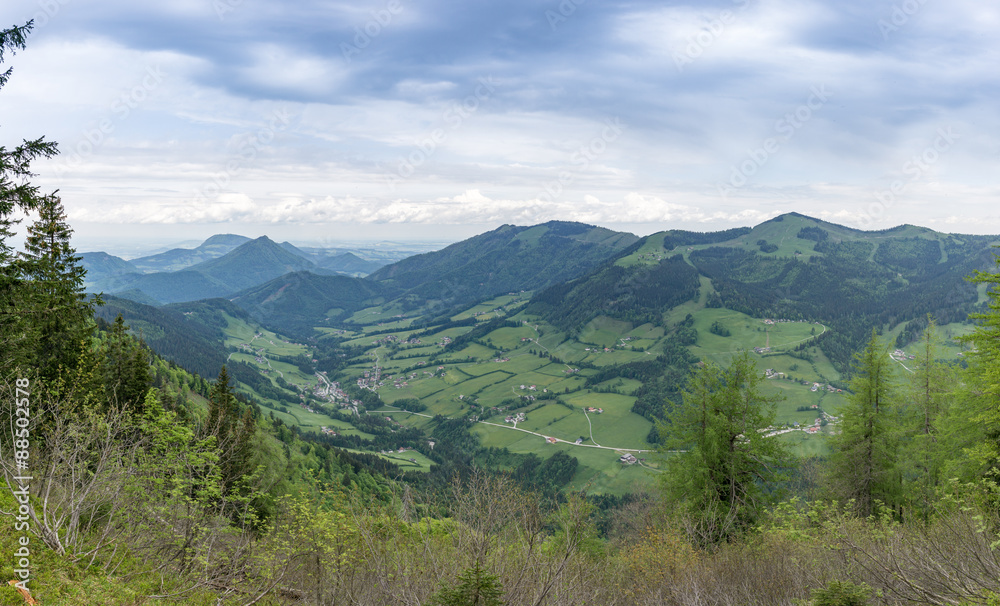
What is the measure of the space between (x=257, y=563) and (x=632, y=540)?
26.7 m

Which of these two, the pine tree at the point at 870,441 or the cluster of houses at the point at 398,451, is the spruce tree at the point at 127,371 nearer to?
the pine tree at the point at 870,441

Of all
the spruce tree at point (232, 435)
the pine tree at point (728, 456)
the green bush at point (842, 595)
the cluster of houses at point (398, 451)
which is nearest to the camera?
the green bush at point (842, 595)

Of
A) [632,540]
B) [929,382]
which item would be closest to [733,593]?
[632,540]

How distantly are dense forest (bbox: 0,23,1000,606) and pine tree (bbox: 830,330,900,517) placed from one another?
0.12 metres

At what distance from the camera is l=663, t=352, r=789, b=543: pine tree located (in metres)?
26.3

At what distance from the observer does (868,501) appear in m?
28.3

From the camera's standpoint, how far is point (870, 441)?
1094 inches

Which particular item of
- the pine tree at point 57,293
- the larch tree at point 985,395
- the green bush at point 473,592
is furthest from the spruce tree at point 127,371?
the larch tree at point 985,395

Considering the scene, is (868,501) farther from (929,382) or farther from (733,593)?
(733,593)

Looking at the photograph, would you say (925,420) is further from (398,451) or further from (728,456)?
(398,451)

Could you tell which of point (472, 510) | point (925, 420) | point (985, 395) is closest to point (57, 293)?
point (472, 510)

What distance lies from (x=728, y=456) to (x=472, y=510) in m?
18.6

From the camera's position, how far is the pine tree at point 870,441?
2772cm

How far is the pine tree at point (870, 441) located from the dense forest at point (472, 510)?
0.12 metres
